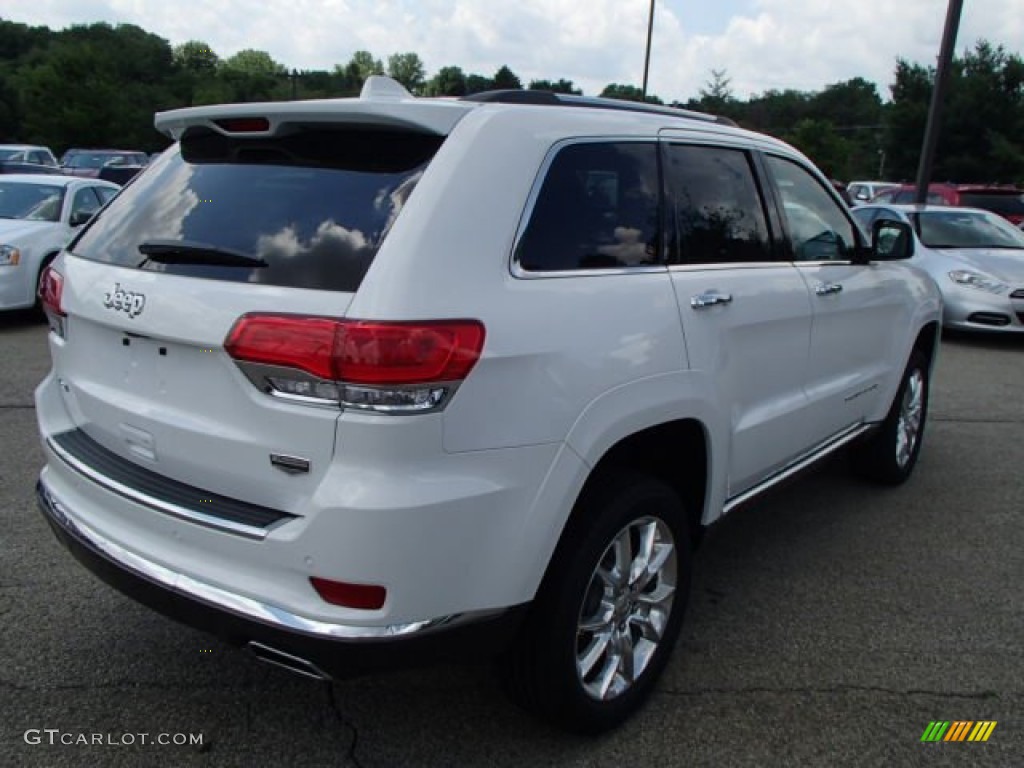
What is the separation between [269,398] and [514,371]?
23.4 inches

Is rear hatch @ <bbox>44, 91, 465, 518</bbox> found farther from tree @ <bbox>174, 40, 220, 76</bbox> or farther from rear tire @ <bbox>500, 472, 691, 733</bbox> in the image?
tree @ <bbox>174, 40, 220, 76</bbox>

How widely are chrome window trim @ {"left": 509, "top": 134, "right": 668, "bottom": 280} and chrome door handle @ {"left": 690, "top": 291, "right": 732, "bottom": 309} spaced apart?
15 cm

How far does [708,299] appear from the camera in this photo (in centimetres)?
284

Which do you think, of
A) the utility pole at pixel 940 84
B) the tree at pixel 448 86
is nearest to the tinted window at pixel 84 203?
the tree at pixel 448 86

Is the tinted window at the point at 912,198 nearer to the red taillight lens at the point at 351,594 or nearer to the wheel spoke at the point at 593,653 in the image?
the wheel spoke at the point at 593,653

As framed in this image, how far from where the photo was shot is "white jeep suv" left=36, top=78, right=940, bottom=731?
2.01m

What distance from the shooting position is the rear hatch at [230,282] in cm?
208

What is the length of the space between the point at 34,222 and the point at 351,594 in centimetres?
885

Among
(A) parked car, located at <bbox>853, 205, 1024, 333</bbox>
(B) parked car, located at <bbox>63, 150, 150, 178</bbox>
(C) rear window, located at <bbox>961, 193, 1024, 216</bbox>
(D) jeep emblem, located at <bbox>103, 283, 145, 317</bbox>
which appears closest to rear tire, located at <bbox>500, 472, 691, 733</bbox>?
(D) jeep emblem, located at <bbox>103, 283, 145, 317</bbox>

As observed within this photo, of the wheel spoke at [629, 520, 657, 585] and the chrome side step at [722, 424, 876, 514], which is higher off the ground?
the wheel spoke at [629, 520, 657, 585]

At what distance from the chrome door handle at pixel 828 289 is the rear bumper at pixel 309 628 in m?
2.11

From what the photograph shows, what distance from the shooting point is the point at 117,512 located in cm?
243

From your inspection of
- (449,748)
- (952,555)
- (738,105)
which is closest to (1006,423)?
(952,555)

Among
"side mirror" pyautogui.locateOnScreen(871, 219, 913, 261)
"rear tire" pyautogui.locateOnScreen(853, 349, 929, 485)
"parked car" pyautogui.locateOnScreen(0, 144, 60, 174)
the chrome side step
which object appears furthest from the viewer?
"parked car" pyautogui.locateOnScreen(0, 144, 60, 174)
